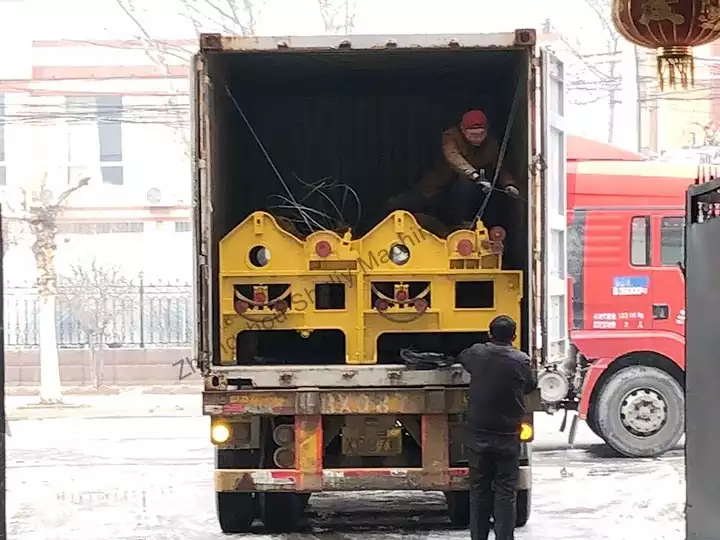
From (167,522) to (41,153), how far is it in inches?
618

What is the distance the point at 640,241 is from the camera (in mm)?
12156

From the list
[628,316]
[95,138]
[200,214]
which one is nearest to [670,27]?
[200,214]

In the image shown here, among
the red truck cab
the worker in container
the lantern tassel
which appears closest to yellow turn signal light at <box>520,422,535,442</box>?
the worker in container

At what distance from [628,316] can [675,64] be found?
588cm

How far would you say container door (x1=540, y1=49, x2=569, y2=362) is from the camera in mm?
7809

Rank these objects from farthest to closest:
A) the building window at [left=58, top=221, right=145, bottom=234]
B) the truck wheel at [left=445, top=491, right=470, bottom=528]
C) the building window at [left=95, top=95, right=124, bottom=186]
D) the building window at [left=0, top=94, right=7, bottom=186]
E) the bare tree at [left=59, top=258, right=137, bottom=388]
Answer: the building window at [left=95, top=95, right=124, bottom=186]
the building window at [left=58, top=221, right=145, bottom=234]
the building window at [left=0, top=94, right=7, bottom=186]
the bare tree at [left=59, top=258, right=137, bottom=388]
the truck wheel at [left=445, top=491, right=470, bottom=528]

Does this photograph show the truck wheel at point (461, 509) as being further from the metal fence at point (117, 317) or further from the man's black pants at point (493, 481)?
the metal fence at point (117, 317)

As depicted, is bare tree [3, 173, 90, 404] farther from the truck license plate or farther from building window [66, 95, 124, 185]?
the truck license plate

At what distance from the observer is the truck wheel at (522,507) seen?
8844 millimetres

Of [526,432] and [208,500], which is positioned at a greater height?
[526,432]

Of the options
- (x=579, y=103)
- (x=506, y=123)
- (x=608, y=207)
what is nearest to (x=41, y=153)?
(x=579, y=103)

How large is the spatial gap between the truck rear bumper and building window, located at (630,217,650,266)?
471 cm

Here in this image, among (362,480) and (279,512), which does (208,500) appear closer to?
(279,512)

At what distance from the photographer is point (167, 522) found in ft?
31.0
